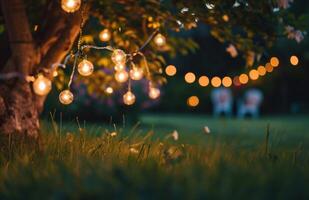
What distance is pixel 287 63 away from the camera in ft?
84.7

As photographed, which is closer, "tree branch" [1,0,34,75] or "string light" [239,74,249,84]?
"tree branch" [1,0,34,75]

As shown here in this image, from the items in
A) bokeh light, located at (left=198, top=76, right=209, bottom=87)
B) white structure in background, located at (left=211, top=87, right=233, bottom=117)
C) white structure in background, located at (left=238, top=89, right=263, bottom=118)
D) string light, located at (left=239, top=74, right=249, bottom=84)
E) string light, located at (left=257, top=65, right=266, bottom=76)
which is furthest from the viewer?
bokeh light, located at (left=198, top=76, right=209, bottom=87)

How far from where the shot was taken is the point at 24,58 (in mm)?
6301

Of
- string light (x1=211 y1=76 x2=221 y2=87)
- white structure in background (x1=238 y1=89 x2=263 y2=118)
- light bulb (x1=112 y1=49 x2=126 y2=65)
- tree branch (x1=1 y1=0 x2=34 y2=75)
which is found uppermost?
tree branch (x1=1 y1=0 x2=34 y2=75)

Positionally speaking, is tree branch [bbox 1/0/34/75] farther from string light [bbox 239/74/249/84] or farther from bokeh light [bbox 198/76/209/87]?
bokeh light [bbox 198/76/209/87]

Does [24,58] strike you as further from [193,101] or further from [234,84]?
[234,84]

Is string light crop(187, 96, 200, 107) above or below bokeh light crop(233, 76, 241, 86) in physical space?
below

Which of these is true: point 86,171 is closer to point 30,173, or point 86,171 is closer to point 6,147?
point 30,173

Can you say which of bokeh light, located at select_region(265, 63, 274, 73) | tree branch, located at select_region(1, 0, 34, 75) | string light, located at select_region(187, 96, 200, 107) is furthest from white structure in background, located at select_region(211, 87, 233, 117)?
tree branch, located at select_region(1, 0, 34, 75)

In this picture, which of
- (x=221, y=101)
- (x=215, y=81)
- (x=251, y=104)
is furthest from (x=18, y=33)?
(x=215, y=81)

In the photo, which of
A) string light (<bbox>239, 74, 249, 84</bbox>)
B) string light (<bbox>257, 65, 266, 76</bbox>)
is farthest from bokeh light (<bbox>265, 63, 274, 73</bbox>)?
string light (<bbox>257, 65, 266, 76</bbox>)

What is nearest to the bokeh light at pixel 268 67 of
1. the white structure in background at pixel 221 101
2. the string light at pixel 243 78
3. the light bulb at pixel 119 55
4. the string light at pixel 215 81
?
the string light at pixel 243 78

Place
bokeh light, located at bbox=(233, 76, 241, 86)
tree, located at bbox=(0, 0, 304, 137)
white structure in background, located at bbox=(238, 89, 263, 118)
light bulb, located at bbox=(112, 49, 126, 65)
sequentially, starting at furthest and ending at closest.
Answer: bokeh light, located at bbox=(233, 76, 241, 86), white structure in background, located at bbox=(238, 89, 263, 118), tree, located at bbox=(0, 0, 304, 137), light bulb, located at bbox=(112, 49, 126, 65)

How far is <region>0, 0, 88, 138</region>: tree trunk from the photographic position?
616 cm
